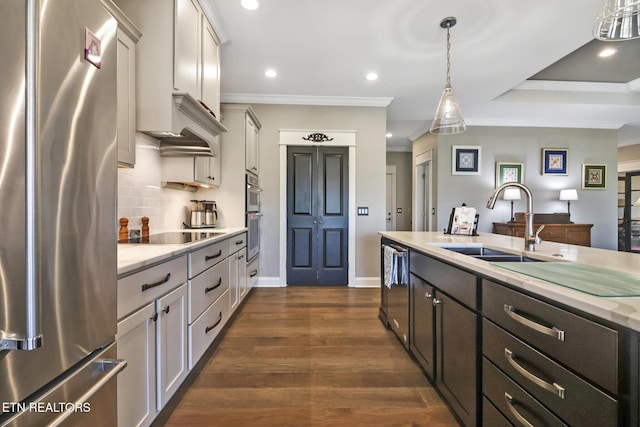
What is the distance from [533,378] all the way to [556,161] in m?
5.85

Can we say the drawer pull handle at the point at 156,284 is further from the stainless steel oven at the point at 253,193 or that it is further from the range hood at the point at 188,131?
the stainless steel oven at the point at 253,193

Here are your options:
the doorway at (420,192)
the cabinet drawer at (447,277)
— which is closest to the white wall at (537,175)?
the doorway at (420,192)

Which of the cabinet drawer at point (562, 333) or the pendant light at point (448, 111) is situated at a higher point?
the pendant light at point (448, 111)

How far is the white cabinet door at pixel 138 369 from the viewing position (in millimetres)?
1106

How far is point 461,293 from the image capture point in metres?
1.34

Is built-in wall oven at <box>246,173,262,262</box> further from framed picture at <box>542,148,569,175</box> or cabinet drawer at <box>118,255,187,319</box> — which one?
framed picture at <box>542,148,569,175</box>

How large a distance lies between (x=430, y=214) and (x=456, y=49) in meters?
3.30

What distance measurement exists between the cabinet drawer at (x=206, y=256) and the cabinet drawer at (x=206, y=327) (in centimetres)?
31

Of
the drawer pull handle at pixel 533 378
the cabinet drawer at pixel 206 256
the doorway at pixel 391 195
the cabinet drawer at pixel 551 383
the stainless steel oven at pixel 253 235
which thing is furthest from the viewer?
the doorway at pixel 391 195

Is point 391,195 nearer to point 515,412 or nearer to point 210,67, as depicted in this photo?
point 210,67

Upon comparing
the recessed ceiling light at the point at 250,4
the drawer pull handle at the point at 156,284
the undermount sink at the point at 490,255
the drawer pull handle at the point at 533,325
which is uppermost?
the recessed ceiling light at the point at 250,4

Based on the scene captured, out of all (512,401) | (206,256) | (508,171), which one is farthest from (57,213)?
(508,171)

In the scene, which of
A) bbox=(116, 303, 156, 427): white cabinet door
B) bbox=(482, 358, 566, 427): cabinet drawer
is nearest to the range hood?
bbox=(116, 303, 156, 427): white cabinet door

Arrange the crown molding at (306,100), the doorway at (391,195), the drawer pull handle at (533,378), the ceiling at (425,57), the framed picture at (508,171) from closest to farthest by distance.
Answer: the drawer pull handle at (533,378), the ceiling at (425,57), the crown molding at (306,100), the framed picture at (508,171), the doorway at (391,195)
